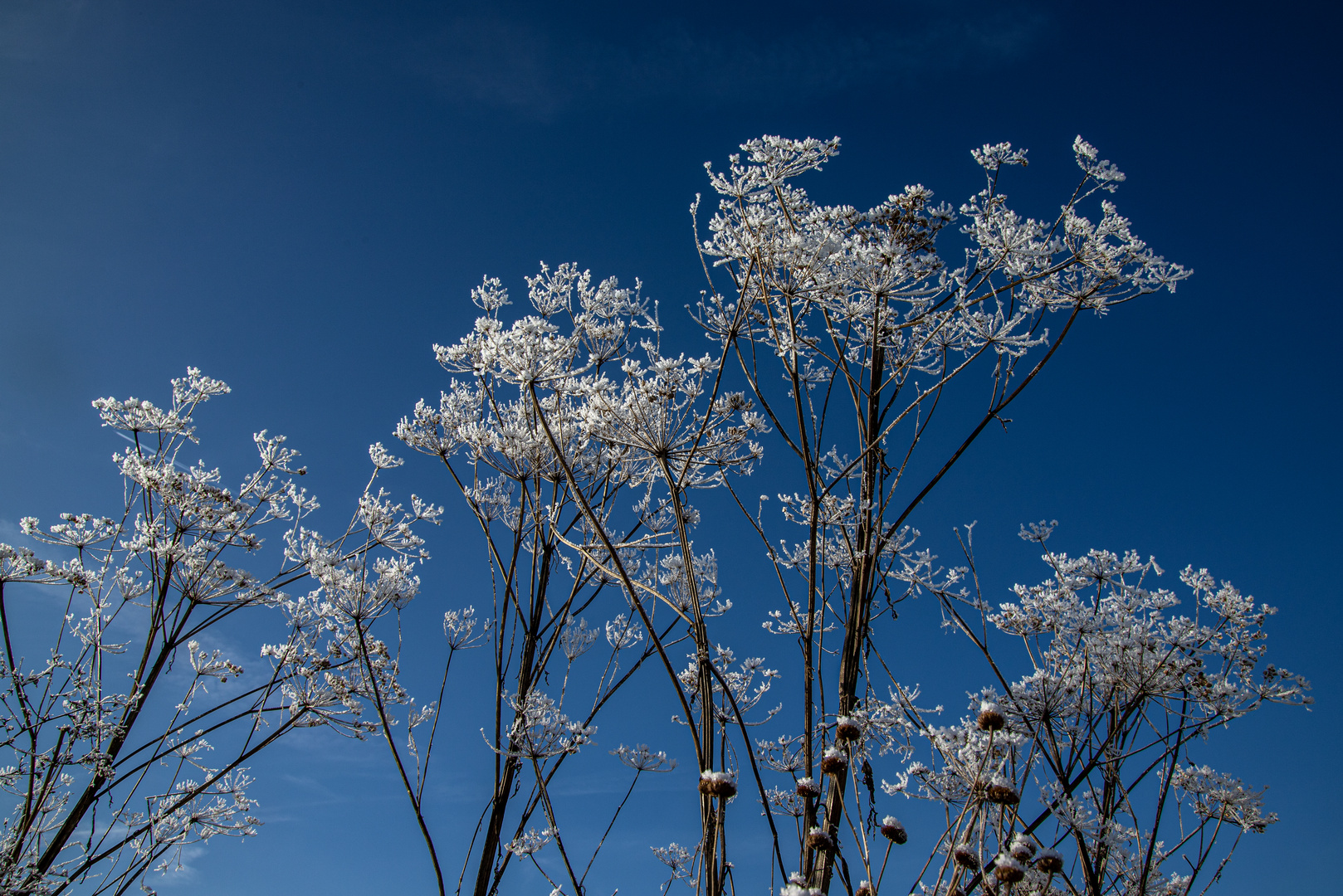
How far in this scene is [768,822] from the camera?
2.96 m

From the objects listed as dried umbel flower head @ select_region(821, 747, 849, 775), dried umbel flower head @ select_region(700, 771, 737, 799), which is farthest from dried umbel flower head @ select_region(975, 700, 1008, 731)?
dried umbel flower head @ select_region(700, 771, 737, 799)

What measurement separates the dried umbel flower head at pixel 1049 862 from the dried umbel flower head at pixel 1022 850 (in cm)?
17

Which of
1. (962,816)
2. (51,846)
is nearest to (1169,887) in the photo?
(962,816)

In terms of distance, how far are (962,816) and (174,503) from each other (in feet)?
21.5

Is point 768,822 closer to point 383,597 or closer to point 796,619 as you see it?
point 796,619

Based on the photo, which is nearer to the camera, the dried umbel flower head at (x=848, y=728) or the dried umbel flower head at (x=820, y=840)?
the dried umbel flower head at (x=820, y=840)

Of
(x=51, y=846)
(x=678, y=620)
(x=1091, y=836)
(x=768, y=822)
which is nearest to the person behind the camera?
(x=768, y=822)

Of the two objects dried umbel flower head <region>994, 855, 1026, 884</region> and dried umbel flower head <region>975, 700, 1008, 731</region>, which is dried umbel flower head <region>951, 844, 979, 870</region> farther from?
dried umbel flower head <region>975, 700, 1008, 731</region>

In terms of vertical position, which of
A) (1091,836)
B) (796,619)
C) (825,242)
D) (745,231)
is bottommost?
(1091,836)

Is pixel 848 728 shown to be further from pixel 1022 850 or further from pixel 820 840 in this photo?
pixel 1022 850

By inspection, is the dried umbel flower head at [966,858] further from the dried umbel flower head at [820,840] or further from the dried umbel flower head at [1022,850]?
the dried umbel flower head at [820,840]

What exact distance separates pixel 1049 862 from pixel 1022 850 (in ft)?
0.88

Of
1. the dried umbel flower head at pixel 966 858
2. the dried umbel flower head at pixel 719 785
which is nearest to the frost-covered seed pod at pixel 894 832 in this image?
the dried umbel flower head at pixel 966 858

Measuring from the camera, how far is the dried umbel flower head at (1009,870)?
2.42 metres
